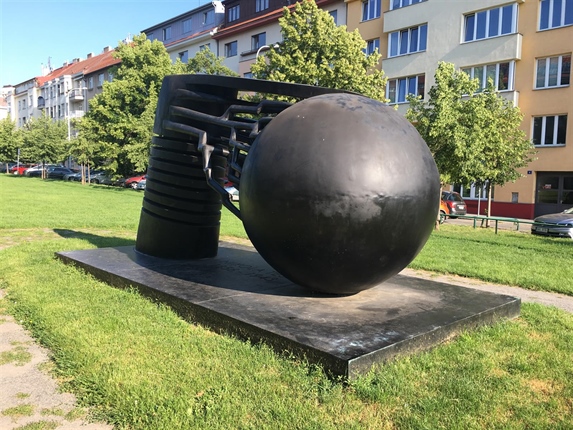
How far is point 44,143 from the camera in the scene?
5362 cm

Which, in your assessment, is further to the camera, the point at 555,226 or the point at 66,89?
the point at 66,89

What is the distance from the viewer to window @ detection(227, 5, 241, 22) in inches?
1807

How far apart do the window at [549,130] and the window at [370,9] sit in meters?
13.6

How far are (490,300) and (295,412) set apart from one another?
10.8 ft

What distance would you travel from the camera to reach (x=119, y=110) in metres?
36.7

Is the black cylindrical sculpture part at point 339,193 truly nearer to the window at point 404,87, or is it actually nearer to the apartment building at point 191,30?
the window at point 404,87

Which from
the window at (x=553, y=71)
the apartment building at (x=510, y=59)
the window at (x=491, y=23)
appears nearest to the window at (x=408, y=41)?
the apartment building at (x=510, y=59)

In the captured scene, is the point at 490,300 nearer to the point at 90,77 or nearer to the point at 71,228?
the point at 71,228

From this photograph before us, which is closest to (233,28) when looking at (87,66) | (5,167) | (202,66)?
(202,66)

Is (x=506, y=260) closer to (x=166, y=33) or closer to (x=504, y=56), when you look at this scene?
(x=504, y=56)

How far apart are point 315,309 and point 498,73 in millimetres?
28160

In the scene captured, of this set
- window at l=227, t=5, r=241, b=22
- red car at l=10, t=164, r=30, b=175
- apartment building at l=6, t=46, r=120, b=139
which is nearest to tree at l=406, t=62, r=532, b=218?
window at l=227, t=5, r=241, b=22

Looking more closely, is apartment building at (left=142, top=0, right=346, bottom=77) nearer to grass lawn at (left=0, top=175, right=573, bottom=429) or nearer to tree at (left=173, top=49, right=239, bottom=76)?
tree at (left=173, top=49, right=239, bottom=76)

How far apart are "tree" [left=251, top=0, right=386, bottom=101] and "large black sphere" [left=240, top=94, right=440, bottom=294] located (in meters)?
19.7
